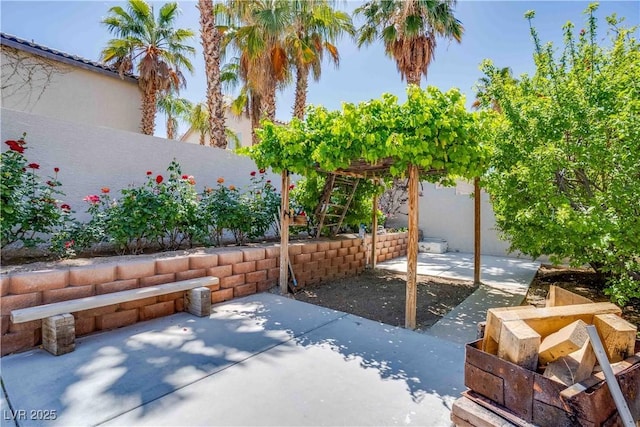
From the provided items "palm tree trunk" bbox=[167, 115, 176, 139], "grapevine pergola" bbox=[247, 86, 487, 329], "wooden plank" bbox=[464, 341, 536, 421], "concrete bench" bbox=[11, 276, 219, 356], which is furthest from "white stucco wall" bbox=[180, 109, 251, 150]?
"wooden plank" bbox=[464, 341, 536, 421]

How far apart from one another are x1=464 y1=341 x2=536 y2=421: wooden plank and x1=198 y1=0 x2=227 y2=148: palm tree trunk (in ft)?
26.4

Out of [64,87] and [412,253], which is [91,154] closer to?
[64,87]

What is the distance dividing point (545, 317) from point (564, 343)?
0.22 meters

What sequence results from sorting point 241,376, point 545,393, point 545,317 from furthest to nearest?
point 241,376, point 545,317, point 545,393

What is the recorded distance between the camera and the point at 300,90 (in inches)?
408

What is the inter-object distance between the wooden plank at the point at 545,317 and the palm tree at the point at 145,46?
33.4 feet

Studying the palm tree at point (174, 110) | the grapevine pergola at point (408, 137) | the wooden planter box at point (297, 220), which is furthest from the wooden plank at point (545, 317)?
the palm tree at point (174, 110)

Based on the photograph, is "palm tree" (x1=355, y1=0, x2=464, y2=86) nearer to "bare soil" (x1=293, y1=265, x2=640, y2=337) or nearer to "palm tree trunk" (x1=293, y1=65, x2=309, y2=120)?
"palm tree trunk" (x1=293, y1=65, x2=309, y2=120)

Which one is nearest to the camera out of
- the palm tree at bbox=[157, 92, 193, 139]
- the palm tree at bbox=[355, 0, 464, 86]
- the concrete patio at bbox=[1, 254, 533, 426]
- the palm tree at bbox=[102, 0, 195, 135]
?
the concrete patio at bbox=[1, 254, 533, 426]

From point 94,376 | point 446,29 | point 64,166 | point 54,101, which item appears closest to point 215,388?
point 94,376

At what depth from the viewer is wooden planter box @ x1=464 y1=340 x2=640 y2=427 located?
1.29m

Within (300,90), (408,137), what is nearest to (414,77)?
(300,90)

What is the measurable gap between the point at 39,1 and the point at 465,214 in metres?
11.8

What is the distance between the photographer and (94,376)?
268 cm
